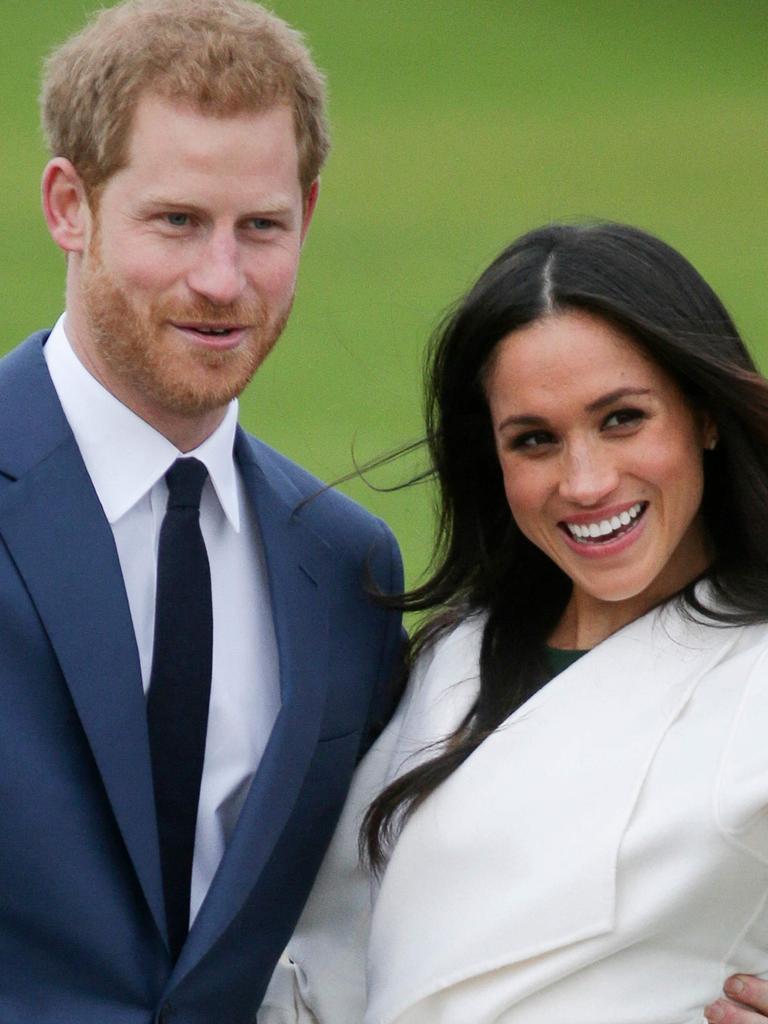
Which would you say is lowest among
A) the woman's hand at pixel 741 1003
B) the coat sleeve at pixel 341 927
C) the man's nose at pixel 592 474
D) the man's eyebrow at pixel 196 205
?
the woman's hand at pixel 741 1003

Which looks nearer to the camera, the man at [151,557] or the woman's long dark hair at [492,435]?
the man at [151,557]

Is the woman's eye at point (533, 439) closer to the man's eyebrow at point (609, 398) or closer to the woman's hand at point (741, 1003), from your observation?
the man's eyebrow at point (609, 398)

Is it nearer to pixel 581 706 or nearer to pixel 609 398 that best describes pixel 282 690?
pixel 581 706

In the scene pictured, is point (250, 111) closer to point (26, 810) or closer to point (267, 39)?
point (267, 39)

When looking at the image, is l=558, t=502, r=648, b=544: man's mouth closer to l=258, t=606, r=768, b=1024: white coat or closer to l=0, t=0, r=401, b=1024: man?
l=258, t=606, r=768, b=1024: white coat

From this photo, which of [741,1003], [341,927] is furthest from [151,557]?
[741,1003]

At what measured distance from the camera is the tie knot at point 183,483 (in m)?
2.76

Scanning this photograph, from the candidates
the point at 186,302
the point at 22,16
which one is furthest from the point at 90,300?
the point at 22,16

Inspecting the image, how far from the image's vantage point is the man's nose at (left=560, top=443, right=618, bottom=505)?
2730 millimetres

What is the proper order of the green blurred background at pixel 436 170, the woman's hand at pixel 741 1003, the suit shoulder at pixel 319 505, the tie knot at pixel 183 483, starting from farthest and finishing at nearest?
the green blurred background at pixel 436 170 < the suit shoulder at pixel 319 505 < the tie knot at pixel 183 483 < the woman's hand at pixel 741 1003

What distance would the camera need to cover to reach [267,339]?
2781 mm

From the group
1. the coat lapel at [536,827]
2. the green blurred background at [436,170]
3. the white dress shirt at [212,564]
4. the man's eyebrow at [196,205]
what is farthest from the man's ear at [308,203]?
the green blurred background at [436,170]

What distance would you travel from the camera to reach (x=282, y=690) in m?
2.81

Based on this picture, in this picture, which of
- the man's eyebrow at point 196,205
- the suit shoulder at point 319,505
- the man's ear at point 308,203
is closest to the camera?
the man's eyebrow at point 196,205
